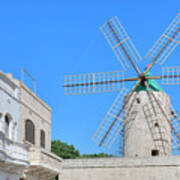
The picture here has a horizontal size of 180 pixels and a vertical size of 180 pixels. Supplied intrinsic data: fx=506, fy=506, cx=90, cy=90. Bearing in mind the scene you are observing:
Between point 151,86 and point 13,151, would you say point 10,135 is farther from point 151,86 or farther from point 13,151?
point 151,86

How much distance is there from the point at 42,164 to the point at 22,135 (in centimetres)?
185

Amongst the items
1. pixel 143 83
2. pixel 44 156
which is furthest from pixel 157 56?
pixel 44 156

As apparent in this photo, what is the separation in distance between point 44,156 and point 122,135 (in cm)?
982

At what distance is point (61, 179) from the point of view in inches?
1102

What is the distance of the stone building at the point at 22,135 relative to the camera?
1977 cm

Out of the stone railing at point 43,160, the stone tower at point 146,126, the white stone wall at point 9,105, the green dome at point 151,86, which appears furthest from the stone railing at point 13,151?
the green dome at point 151,86

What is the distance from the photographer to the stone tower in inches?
1171

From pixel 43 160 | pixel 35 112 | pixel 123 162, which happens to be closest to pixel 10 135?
pixel 43 160

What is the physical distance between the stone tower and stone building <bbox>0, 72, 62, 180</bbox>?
20.5 ft

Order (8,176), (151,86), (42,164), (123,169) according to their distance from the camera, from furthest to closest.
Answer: (151,86) < (123,169) < (42,164) < (8,176)

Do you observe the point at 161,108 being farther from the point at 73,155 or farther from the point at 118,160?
the point at 73,155

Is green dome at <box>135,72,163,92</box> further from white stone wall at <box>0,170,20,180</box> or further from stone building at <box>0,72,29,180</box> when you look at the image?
white stone wall at <box>0,170,20,180</box>

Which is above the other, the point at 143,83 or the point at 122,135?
the point at 143,83

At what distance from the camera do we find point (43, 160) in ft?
72.3
